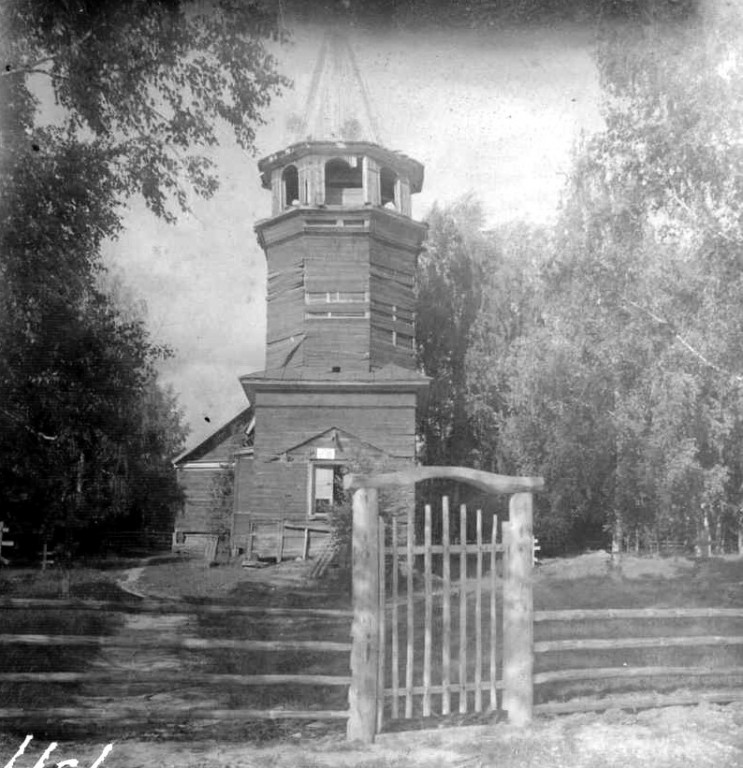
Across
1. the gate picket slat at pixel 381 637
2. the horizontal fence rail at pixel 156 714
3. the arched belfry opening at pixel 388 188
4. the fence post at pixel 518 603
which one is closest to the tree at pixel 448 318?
the arched belfry opening at pixel 388 188

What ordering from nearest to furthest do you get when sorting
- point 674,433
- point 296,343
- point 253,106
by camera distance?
1. point 253,106
2. point 674,433
3. point 296,343

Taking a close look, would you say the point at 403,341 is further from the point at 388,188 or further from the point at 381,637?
the point at 381,637

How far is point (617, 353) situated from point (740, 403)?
2.16 m

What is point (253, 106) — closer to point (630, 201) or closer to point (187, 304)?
point (187, 304)

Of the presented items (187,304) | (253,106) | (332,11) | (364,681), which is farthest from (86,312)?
(364,681)

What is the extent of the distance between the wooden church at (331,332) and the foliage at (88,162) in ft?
8.49

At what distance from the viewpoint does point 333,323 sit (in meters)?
15.2

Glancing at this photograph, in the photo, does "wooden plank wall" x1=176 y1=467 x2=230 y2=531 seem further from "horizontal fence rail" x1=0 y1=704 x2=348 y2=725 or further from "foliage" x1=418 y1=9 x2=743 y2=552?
"horizontal fence rail" x1=0 y1=704 x2=348 y2=725

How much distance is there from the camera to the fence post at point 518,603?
5.93 metres

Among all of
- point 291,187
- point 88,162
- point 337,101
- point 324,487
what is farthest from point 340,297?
point 88,162

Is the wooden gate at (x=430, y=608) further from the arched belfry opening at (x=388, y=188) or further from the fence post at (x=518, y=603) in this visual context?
the arched belfry opening at (x=388, y=188)

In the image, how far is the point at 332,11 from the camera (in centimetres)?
641

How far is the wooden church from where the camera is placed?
1262 centimetres

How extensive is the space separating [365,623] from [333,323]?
1005cm
